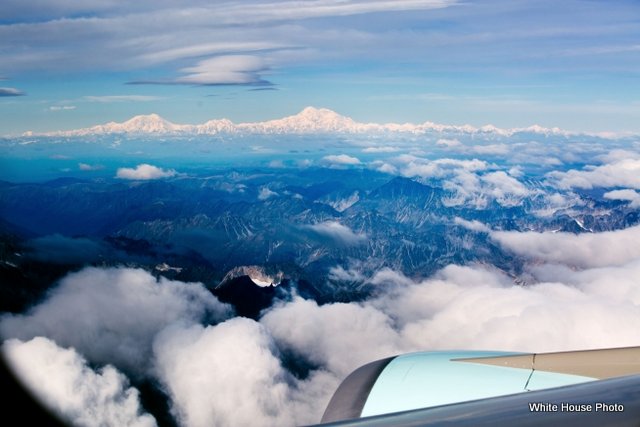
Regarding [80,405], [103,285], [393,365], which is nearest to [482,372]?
[393,365]

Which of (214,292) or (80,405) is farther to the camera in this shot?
(214,292)

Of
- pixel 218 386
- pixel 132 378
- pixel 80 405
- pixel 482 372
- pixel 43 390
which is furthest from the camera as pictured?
pixel 218 386

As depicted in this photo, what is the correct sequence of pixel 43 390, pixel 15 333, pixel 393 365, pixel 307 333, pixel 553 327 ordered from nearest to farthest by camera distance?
pixel 393 365
pixel 43 390
pixel 553 327
pixel 15 333
pixel 307 333

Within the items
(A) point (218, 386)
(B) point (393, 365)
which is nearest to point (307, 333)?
(A) point (218, 386)

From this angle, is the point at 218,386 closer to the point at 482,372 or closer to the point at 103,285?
the point at 103,285

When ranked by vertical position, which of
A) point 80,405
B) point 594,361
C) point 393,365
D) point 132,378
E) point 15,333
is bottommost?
point 132,378

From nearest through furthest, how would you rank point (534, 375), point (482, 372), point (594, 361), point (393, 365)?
point (594, 361) → point (534, 375) → point (482, 372) → point (393, 365)

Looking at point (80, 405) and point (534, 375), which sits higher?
point (534, 375)

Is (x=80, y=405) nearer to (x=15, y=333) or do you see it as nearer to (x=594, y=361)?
(x=15, y=333)

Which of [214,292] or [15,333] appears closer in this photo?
[15,333]

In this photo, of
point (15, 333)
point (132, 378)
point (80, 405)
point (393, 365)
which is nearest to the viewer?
point (393, 365)
